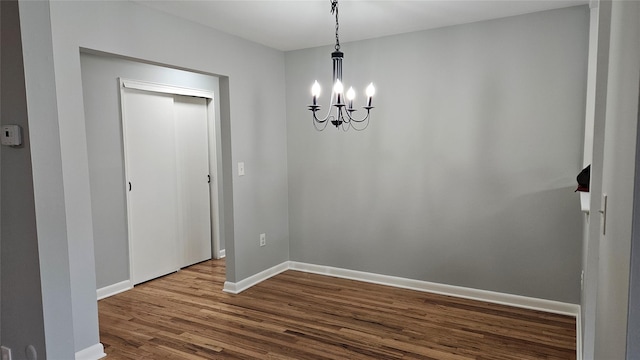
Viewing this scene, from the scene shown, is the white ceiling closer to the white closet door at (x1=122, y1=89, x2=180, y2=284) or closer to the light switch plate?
the white closet door at (x1=122, y1=89, x2=180, y2=284)

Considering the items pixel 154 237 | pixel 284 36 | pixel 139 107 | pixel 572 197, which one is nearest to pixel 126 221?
pixel 154 237

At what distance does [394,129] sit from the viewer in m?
3.88

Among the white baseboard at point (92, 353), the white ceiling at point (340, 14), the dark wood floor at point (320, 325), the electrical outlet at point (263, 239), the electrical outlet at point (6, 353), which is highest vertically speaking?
the white ceiling at point (340, 14)

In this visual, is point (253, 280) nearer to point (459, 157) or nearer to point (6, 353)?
point (6, 353)

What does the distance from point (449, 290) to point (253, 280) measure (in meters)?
1.92

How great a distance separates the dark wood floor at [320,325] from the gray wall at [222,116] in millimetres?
443

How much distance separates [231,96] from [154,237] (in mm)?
1776

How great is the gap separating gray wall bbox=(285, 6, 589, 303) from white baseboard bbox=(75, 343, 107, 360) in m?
2.29

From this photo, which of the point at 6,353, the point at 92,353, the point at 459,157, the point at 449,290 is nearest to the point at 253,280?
the point at 92,353

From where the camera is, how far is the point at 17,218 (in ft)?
6.71

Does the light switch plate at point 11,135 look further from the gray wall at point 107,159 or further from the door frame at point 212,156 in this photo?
the door frame at point 212,156

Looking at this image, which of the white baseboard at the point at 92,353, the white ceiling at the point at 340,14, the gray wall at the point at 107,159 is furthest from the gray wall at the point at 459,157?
the white baseboard at the point at 92,353

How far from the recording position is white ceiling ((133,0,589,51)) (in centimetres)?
296

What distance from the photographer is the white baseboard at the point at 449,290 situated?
10.8 feet
